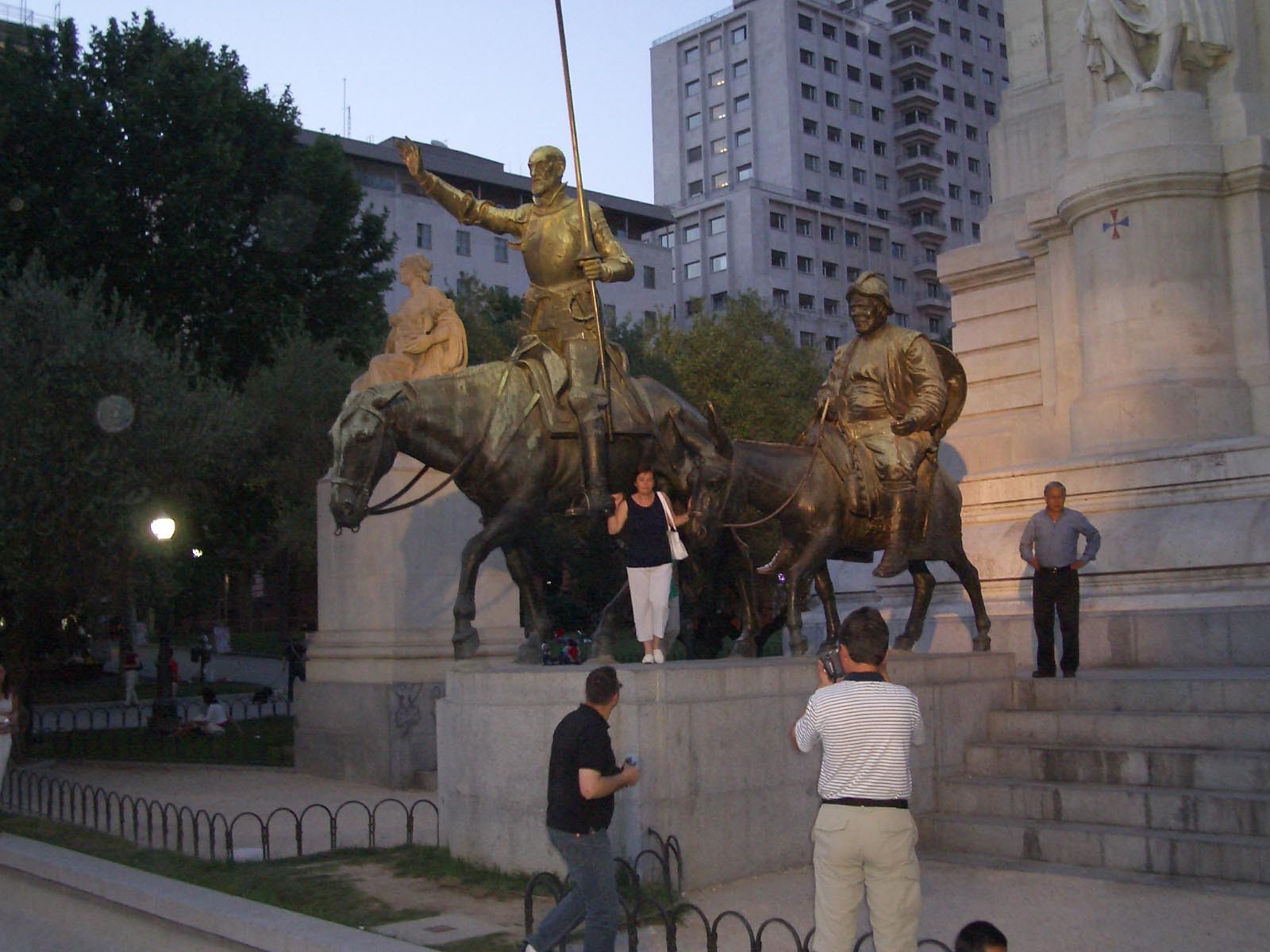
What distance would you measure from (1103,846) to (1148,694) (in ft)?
6.24

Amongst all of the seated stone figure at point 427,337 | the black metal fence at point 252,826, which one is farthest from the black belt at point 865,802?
the seated stone figure at point 427,337

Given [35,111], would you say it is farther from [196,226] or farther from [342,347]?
[342,347]

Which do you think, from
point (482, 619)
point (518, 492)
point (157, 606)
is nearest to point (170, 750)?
point (157, 606)

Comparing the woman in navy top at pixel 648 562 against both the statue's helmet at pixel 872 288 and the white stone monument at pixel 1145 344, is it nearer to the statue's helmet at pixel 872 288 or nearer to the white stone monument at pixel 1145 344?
the statue's helmet at pixel 872 288

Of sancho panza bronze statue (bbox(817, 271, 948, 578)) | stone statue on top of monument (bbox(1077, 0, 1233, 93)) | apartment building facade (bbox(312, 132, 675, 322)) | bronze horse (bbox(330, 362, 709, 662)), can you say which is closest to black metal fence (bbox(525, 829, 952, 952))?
bronze horse (bbox(330, 362, 709, 662))

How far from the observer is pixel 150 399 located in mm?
19375

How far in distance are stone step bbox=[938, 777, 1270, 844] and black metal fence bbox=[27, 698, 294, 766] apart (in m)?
11.1

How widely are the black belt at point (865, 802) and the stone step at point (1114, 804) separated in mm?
4189

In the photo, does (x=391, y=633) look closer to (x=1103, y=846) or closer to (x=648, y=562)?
(x=648, y=562)

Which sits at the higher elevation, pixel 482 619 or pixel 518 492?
pixel 518 492

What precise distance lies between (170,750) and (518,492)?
13.0 m

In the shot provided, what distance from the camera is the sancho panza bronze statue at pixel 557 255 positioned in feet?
35.8

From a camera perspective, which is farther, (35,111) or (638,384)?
(35,111)

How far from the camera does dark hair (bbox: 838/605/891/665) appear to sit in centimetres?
579
